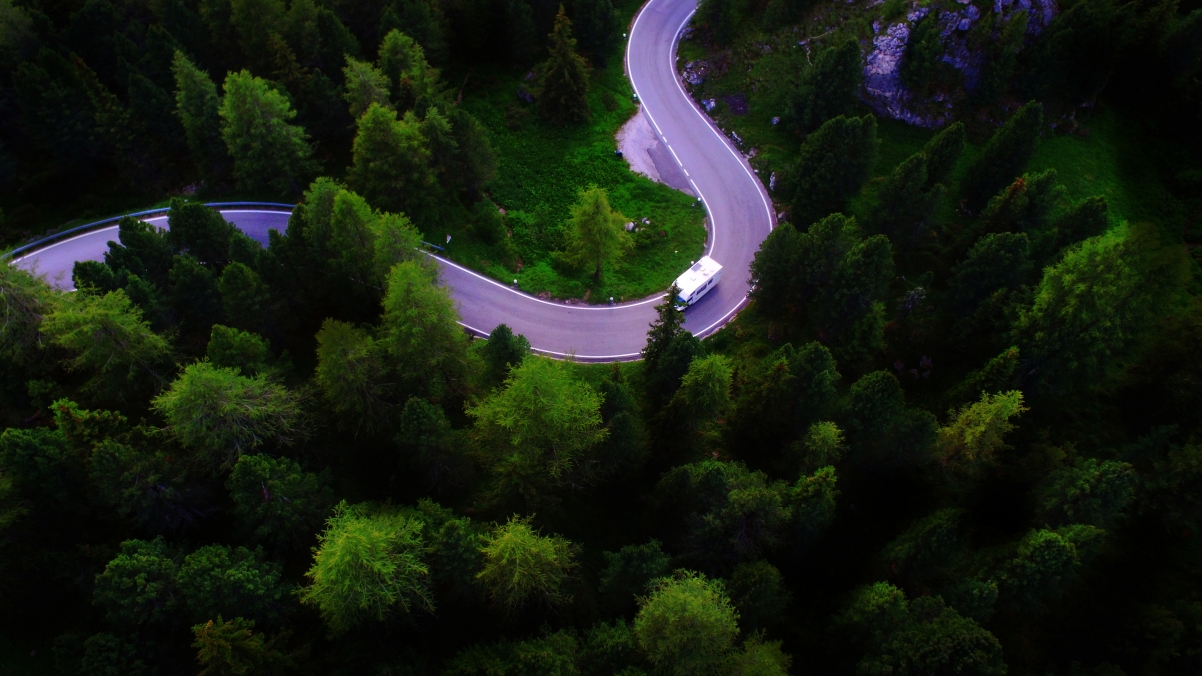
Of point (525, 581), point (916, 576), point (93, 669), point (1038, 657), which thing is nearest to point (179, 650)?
point (93, 669)

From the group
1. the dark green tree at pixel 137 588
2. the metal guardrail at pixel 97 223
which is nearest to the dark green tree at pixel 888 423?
the dark green tree at pixel 137 588

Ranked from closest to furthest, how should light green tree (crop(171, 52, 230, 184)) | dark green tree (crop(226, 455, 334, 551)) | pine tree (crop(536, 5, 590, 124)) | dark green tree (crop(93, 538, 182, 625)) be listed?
dark green tree (crop(93, 538, 182, 625))
dark green tree (crop(226, 455, 334, 551))
light green tree (crop(171, 52, 230, 184))
pine tree (crop(536, 5, 590, 124))

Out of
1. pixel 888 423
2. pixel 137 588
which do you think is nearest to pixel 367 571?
pixel 137 588

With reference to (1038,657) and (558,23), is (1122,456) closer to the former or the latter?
(1038,657)

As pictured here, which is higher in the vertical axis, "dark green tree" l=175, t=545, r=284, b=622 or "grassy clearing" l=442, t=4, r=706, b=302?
"grassy clearing" l=442, t=4, r=706, b=302

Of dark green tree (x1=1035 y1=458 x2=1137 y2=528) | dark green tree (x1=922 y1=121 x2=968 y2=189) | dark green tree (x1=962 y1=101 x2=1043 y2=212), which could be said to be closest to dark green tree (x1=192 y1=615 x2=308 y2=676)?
dark green tree (x1=1035 y1=458 x2=1137 y2=528)

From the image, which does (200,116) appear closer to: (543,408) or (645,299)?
(645,299)

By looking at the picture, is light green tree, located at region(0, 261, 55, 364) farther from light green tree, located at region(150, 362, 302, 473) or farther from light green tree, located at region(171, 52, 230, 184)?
light green tree, located at region(171, 52, 230, 184)

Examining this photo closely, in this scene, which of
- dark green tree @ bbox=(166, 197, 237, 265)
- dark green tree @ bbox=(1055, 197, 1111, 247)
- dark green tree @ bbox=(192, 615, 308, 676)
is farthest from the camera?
dark green tree @ bbox=(1055, 197, 1111, 247)
